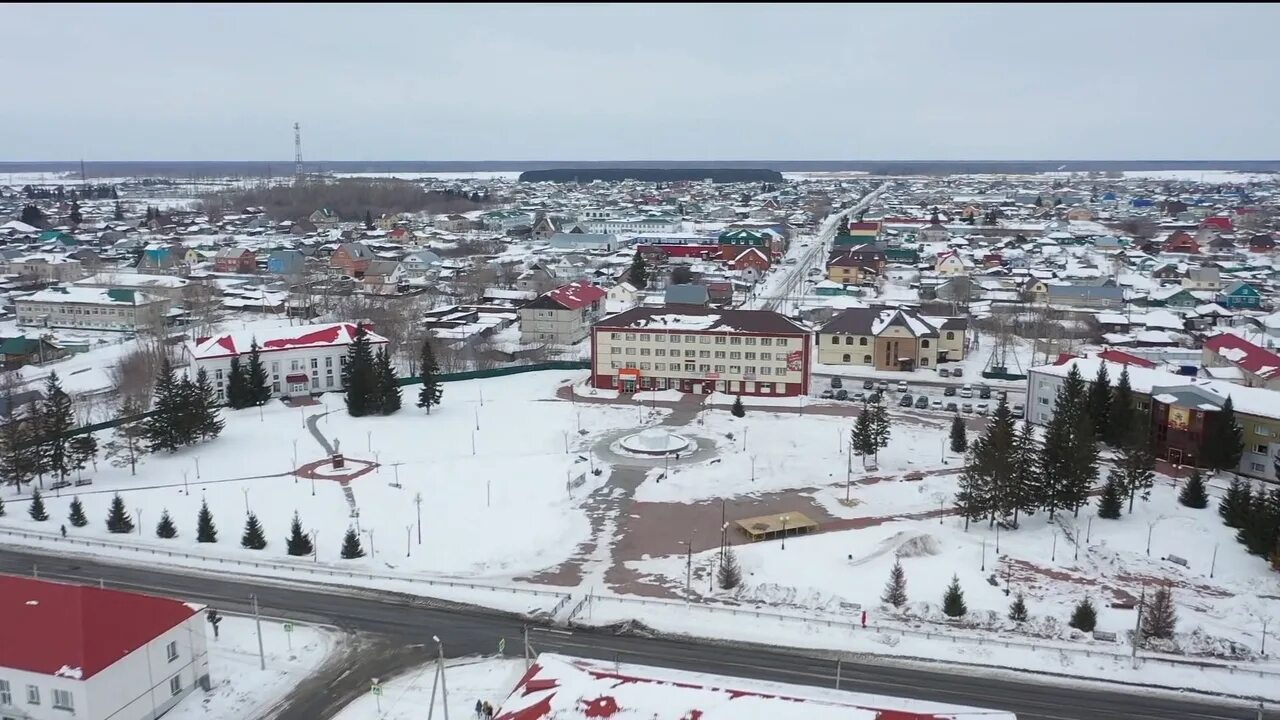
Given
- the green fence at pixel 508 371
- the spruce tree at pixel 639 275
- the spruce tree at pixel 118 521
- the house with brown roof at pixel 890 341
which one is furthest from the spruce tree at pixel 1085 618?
the spruce tree at pixel 639 275

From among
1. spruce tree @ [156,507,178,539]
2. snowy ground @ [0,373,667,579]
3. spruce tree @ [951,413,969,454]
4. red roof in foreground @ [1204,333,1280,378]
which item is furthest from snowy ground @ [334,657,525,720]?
red roof in foreground @ [1204,333,1280,378]

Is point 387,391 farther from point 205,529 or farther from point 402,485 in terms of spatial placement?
point 205,529

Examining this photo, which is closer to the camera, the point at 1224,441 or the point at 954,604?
the point at 954,604

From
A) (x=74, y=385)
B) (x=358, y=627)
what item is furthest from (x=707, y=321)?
(x=74, y=385)

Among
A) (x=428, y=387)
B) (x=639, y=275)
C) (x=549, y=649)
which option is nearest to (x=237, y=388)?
(x=428, y=387)

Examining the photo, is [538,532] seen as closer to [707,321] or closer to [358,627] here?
[358,627]
